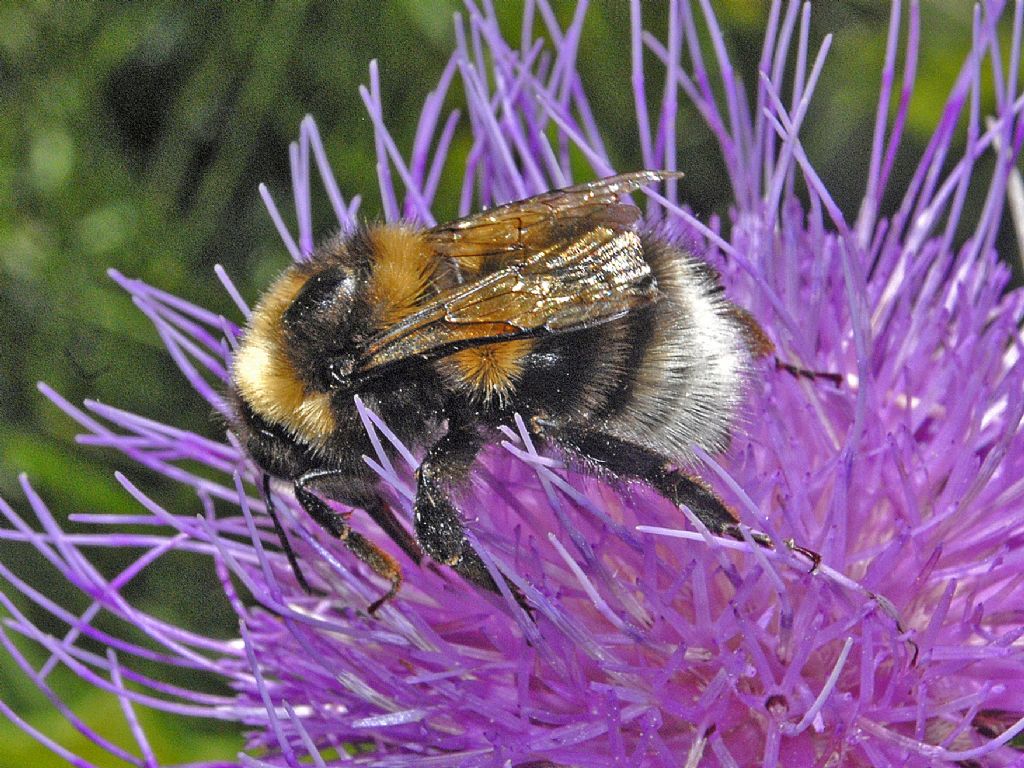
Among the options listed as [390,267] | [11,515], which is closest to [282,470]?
[390,267]

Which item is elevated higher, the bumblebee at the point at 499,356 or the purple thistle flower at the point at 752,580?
the bumblebee at the point at 499,356

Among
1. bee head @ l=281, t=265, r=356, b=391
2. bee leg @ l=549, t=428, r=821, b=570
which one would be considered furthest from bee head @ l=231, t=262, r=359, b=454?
bee leg @ l=549, t=428, r=821, b=570

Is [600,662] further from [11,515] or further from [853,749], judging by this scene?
[11,515]

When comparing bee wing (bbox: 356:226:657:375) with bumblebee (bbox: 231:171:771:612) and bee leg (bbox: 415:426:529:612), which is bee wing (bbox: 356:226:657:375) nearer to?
bumblebee (bbox: 231:171:771:612)

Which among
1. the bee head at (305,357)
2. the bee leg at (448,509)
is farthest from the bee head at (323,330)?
the bee leg at (448,509)

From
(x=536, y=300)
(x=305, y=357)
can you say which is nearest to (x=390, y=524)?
(x=305, y=357)

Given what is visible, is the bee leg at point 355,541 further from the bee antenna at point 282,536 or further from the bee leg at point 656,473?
the bee leg at point 656,473
